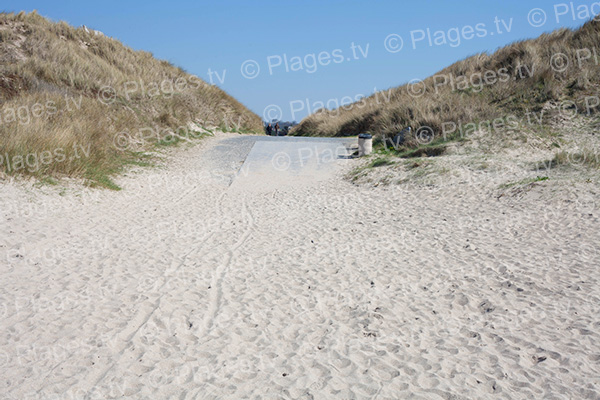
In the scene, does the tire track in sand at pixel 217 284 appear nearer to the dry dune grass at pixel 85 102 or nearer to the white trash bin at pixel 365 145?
the dry dune grass at pixel 85 102

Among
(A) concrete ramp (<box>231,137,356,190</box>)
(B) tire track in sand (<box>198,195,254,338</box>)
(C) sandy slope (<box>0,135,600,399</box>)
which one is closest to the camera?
(C) sandy slope (<box>0,135,600,399</box>)

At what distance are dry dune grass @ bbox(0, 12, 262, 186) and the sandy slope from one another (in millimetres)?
1495

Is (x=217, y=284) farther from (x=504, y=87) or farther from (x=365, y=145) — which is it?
(x=504, y=87)

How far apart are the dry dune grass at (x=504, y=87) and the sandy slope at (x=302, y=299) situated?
7.24 meters

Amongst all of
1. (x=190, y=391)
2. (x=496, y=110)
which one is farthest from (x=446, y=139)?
(x=190, y=391)

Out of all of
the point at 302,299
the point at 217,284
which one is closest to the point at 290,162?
the point at 217,284

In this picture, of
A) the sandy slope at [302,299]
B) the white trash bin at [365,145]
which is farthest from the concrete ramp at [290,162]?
the sandy slope at [302,299]

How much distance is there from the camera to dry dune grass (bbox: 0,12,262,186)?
1035 centimetres

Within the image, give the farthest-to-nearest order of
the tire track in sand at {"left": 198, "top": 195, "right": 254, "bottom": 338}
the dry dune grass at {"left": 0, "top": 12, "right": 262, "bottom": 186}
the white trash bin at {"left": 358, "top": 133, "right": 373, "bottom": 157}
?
the white trash bin at {"left": 358, "top": 133, "right": 373, "bottom": 157}
the dry dune grass at {"left": 0, "top": 12, "right": 262, "bottom": 186}
the tire track in sand at {"left": 198, "top": 195, "right": 254, "bottom": 338}

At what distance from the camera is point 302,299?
207 inches

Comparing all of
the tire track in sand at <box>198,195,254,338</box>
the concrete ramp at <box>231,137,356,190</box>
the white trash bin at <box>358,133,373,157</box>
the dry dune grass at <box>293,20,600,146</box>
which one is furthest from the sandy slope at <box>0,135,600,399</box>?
the dry dune grass at <box>293,20,600,146</box>

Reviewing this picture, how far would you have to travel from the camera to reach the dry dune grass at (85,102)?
1035 cm

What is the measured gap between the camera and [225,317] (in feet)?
15.7

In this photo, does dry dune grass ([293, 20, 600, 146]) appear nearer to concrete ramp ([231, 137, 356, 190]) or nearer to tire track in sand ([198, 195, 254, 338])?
concrete ramp ([231, 137, 356, 190])
